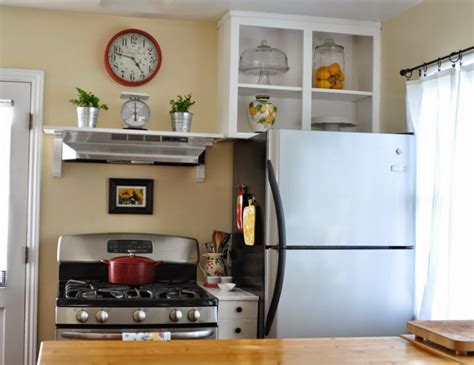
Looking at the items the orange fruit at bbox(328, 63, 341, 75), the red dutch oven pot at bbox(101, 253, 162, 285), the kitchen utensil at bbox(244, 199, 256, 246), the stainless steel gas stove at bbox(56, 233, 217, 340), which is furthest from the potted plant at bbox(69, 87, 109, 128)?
the orange fruit at bbox(328, 63, 341, 75)

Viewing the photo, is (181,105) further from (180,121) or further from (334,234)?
(334,234)

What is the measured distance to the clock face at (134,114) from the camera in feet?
11.8

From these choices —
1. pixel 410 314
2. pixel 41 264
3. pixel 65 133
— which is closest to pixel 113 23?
pixel 65 133

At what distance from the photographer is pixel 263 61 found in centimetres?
372

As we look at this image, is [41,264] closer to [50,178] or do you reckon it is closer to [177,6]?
[50,178]

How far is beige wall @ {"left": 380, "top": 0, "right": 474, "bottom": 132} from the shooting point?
3090 mm

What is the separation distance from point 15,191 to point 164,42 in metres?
1.19

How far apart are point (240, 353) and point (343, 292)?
128cm

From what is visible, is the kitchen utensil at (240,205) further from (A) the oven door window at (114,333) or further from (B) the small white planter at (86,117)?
(B) the small white planter at (86,117)

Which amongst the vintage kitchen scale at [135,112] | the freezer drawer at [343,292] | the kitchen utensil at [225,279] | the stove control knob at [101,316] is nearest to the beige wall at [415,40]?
the freezer drawer at [343,292]

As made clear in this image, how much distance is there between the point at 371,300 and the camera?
10.6 ft

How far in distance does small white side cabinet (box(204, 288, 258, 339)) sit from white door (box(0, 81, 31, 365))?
1148 millimetres

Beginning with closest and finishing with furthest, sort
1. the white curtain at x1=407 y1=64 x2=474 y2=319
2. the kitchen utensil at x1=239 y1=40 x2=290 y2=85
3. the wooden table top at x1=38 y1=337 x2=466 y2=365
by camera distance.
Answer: the wooden table top at x1=38 y1=337 x2=466 y2=365 < the white curtain at x1=407 y1=64 x2=474 y2=319 < the kitchen utensil at x1=239 y1=40 x2=290 y2=85

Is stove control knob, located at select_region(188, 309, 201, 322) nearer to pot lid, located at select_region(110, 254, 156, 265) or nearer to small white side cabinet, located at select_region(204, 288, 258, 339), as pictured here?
small white side cabinet, located at select_region(204, 288, 258, 339)
